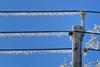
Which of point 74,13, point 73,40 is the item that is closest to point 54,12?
point 74,13

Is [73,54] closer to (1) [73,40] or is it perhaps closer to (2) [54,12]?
(1) [73,40]

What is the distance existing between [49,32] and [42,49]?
1.05 feet

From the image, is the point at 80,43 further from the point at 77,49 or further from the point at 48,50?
the point at 48,50

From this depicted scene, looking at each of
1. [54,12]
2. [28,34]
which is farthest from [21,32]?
[54,12]

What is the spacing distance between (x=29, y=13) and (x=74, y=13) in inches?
32.3

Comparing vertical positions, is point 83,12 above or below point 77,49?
above

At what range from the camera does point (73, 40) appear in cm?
712

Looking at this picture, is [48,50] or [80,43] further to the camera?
[48,50]

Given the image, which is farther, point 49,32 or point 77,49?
point 49,32

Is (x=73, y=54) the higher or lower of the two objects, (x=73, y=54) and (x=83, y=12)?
the lower

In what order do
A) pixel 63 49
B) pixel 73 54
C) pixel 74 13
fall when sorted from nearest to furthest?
pixel 73 54 → pixel 63 49 → pixel 74 13

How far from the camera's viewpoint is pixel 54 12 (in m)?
7.89

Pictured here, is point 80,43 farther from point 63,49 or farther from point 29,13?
point 29,13

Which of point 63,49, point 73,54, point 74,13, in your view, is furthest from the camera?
point 74,13
